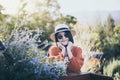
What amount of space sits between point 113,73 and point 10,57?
8.66 meters

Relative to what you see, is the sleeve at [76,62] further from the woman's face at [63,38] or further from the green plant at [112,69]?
the green plant at [112,69]

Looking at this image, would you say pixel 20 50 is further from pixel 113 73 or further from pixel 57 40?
pixel 113 73

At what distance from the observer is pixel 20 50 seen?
2.88 meters

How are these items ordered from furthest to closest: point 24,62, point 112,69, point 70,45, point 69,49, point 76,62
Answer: point 112,69 → point 70,45 → point 69,49 → point 76,62 → point 24,62

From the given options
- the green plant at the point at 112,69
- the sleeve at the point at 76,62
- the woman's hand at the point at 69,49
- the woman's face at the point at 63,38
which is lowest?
the green plant at the point at 112,69

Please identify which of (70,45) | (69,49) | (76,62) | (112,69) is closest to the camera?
(76,62)

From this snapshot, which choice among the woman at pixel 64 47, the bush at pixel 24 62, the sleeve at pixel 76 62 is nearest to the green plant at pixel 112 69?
the woman at pixel 64 47

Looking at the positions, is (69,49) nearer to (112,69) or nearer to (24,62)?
(24,62)

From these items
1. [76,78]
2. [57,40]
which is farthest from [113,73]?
[76,78]

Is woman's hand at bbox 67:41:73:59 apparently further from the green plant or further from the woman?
the green plant

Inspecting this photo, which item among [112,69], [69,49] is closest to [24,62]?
[69,49]

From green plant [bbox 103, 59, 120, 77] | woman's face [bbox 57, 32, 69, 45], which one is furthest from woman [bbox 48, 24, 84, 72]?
green plant [bbox 103, 59, 120, 77]

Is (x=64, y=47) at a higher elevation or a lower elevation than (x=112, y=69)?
higher

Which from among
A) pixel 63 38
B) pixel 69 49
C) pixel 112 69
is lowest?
pixel 112 69
